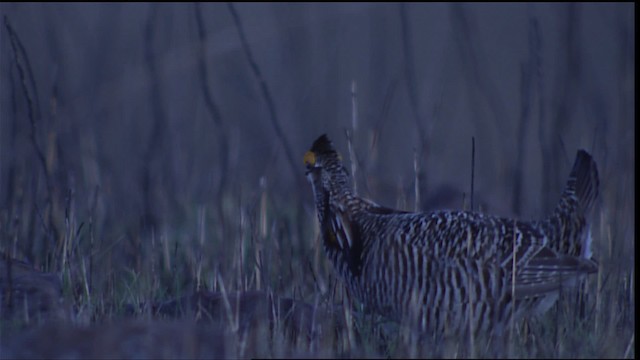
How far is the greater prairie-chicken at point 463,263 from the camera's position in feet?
12.8

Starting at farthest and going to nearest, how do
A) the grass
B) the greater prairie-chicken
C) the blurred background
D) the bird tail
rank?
1. the blurred background
2. the bird tail
3. the greater prairie-chicken
4. the grass

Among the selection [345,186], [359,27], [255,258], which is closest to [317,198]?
[345,186]

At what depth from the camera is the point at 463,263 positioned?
396 cm

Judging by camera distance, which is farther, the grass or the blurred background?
the blurred background

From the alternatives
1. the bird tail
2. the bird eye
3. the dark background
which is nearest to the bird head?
the bird eye

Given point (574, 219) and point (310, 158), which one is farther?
point (310, 158)

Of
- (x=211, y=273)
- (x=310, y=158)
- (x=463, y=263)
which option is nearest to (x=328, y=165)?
(x=310, y=158)

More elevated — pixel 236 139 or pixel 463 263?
pixel 236 139

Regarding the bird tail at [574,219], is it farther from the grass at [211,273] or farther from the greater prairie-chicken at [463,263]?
the grass at [211,273]

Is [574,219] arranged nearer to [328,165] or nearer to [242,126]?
[328,165]

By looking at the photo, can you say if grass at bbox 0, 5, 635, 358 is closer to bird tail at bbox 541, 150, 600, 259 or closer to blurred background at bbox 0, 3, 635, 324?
blurred background at bbox 0, 3, 635, 324

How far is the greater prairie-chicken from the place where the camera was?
390 centimetres

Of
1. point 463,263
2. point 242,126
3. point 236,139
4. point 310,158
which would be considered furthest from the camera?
point 242,126

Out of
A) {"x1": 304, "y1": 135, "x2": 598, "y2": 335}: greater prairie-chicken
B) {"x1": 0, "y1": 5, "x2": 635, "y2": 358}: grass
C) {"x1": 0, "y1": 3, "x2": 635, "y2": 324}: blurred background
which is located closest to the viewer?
{"x1": 0, "y1": 5, "x2": 635, "y2": 358}: grass
